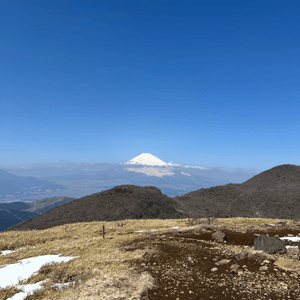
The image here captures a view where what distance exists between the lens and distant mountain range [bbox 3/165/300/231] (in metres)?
46.3

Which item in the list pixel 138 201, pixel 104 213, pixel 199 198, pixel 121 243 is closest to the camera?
pixel 121 243

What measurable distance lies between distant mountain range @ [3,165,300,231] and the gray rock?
120 feet

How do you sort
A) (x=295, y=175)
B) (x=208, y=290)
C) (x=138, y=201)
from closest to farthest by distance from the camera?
(x=208, y=290) < (x=138, y=201) < (x=295, y=175)

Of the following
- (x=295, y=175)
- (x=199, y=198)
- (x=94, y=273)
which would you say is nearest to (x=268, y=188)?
(x=295, y=175)

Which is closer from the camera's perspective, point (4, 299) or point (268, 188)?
point (4, 299)

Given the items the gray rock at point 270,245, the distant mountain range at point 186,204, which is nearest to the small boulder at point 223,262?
the gray rock at point 270,245

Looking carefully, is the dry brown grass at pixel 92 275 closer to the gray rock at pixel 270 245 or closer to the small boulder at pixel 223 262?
the small boulder at pixel 223 262

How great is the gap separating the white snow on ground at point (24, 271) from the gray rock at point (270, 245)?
38.6ft

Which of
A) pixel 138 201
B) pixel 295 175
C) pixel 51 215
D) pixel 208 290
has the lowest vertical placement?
pixel 51 215

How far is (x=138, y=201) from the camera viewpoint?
5278 cm

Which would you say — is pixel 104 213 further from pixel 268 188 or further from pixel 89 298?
pixel 268 188

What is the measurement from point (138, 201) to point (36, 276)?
42.7 metres

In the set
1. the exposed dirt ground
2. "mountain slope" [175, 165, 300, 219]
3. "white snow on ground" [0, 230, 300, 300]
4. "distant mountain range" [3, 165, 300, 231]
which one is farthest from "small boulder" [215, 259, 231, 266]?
"mountain slope" [175, 165, 300, 219]

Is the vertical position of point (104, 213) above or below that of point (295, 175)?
below
